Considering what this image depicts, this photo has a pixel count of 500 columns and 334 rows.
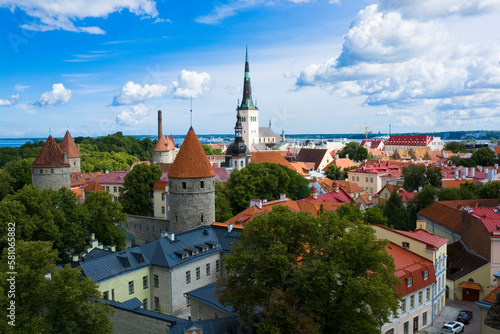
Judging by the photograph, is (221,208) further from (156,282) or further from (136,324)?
(136,324)

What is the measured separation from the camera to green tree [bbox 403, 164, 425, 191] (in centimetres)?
5425

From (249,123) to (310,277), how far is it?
117039 mm

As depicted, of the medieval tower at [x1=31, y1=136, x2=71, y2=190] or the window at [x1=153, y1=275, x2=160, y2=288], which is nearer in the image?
the window at [x1=153, y1=275, x2=160, y2=288]

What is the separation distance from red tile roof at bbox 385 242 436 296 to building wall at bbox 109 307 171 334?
40.2 feet

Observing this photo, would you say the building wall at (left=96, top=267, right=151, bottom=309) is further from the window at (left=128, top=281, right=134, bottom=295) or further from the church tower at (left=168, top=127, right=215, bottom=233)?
the church tower at (left=168, top=127, right=215, bottom=233)

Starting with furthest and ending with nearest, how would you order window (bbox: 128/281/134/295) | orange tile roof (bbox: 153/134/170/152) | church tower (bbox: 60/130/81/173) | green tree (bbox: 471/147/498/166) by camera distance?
orange tile roof (bbox: 153/134/170/152) → green tree (bbox: 471/147/498/166) → church tower (bbox: 60/130/81/173) → window (bbox: 128/281/134/295)

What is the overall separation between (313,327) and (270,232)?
4354mm

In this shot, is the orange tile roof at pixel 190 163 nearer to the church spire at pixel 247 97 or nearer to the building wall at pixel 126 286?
the building wall at pixel 126 286

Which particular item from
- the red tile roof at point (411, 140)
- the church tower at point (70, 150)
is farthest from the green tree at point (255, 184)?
the red tile roof at point (411, 140)

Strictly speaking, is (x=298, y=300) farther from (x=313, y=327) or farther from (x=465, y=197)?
(x=465, y=197)

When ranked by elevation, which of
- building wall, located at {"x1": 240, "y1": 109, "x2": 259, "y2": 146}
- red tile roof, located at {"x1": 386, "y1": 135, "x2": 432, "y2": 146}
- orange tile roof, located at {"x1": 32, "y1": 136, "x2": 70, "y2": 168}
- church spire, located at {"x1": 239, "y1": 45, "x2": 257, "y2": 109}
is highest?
church spire, located at {"x1": 239, "y1": 45, "x2": 257, "y2": 109}

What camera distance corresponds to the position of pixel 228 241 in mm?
30969

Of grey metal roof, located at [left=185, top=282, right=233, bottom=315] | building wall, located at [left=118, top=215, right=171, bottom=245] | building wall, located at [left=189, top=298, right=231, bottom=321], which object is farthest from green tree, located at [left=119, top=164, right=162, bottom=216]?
building wall, located at [left=189, top=298, right=231, bottom=321]

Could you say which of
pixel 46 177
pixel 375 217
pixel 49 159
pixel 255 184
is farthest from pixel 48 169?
pixel 375 217
